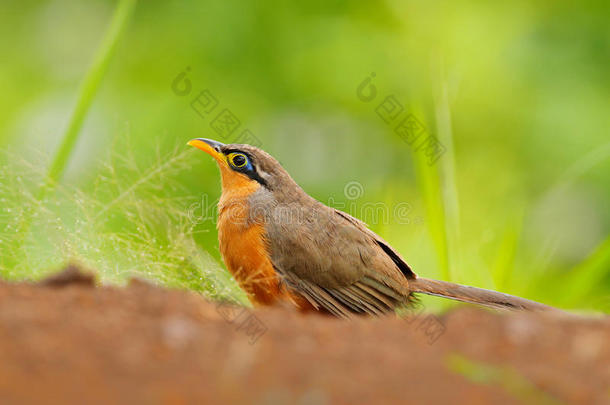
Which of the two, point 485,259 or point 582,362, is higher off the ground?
point 582,362

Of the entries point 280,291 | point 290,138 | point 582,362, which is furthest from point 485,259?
point 582,362

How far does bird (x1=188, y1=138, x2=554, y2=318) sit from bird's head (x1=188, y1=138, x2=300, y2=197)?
1 centimetres

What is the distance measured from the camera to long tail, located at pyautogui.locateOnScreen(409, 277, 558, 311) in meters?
4.45

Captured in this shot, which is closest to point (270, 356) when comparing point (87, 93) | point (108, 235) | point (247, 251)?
point (108, 235)

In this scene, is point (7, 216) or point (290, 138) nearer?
point (7, 216)

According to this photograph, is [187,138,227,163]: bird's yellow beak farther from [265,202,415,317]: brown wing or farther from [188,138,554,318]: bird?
[265,202,415,317]: brown wing

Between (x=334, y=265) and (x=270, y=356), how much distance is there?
7.68 ft

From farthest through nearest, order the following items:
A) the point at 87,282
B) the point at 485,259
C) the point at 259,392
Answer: the point at 485,259, the point at 87,282, the point at 259,392

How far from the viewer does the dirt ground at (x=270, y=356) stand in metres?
2.08

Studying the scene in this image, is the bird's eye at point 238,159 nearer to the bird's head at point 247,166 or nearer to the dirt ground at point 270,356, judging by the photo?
the bird's head at point 247,166

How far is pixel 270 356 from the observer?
2.31 m

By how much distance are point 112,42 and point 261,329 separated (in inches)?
114

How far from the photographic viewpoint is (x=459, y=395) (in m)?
2.13

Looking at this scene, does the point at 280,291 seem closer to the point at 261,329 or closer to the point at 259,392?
the point at 261,329
